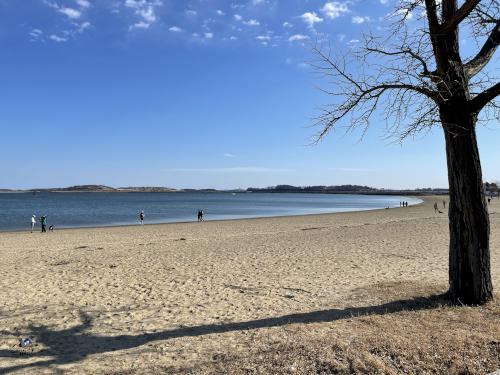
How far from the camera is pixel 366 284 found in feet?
30.2

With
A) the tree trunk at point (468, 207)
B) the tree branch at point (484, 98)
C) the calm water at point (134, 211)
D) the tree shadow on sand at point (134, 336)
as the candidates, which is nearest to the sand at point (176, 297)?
the tree shadow on sand at point (134, 336)

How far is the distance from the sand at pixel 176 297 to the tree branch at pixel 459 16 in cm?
446

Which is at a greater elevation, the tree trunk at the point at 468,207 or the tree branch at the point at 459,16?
the tree branch at the point at 459,16

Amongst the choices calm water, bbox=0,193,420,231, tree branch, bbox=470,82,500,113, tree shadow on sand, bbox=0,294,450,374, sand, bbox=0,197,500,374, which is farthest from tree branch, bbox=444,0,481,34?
calm water, bbox=0,193,420,231

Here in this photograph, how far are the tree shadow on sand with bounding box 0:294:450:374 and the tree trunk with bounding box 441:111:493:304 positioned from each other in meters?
0.60

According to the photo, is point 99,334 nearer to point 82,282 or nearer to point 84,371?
point 84,371

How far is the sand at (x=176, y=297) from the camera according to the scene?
17.8 ft

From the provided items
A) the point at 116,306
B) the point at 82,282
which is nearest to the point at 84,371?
the point at 116,306

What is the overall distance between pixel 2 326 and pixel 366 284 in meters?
6.72

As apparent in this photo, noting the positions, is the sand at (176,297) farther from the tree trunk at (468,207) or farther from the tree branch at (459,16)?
the tree branch at (459,16)

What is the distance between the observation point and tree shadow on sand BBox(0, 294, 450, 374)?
540cm

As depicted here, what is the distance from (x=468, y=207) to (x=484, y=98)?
5.38 feet

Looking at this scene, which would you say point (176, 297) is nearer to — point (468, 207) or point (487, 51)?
point (468, 207)

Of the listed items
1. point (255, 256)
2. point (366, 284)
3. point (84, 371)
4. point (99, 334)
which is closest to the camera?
point (84, 371)
